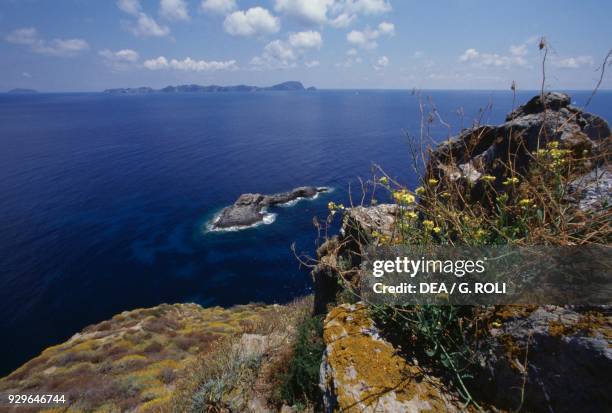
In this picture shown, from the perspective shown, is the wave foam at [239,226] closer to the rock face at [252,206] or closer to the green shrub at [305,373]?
the rock face at [252,206]

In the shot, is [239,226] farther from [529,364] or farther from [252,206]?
[529,364]

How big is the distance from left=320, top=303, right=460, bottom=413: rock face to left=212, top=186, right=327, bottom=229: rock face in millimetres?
42500

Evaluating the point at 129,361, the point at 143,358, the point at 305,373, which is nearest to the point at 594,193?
the point at 305,373

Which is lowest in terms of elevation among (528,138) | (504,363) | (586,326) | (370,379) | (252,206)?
(252,206)

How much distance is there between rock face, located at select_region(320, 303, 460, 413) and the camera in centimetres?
316

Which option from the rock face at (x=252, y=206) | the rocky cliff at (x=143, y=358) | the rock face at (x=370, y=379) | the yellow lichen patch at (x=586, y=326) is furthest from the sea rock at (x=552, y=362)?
the rock face at (x=252, y=206)

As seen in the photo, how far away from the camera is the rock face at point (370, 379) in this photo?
316 centimetres

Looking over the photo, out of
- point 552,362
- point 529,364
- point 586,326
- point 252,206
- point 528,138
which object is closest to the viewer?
point 586,326

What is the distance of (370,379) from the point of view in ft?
11.2

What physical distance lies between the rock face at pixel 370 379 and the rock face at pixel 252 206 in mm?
42500

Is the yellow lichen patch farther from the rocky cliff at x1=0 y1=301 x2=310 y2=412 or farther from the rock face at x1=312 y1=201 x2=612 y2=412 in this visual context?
the rocky cliff at x1=0 y1=301 x2=310 y2=412

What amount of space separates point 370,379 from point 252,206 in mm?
46428

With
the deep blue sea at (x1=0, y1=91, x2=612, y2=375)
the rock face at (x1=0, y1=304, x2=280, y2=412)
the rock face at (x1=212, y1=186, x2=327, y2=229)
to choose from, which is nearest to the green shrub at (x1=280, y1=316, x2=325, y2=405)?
the rock face at (x1=0, y1=304, x2=280, y2=412)

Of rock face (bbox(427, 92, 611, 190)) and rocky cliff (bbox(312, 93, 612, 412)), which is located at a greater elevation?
rock face (bbox(427, 92, 611, 190))
